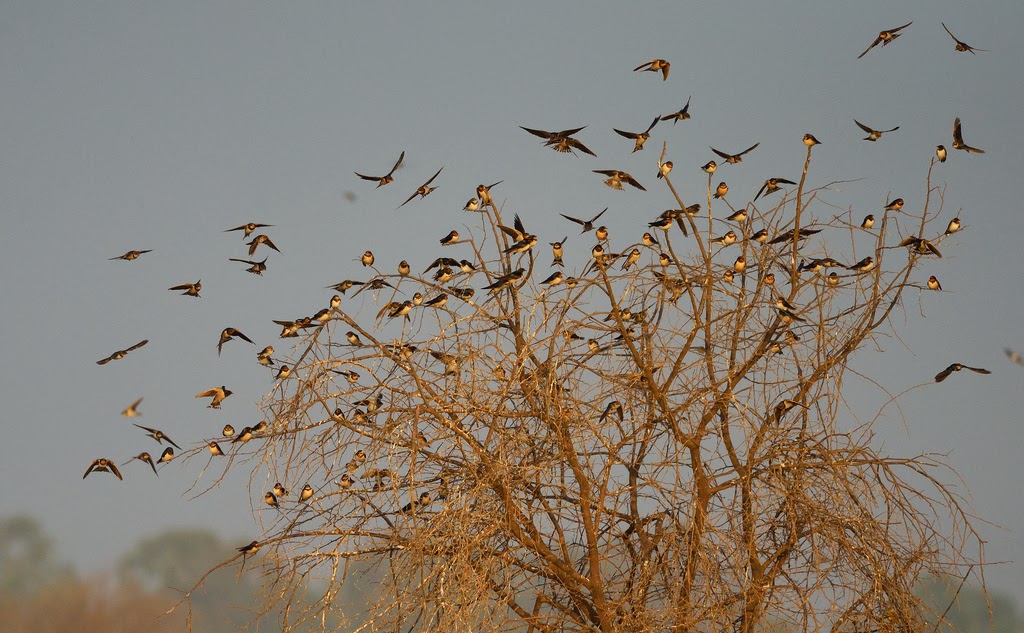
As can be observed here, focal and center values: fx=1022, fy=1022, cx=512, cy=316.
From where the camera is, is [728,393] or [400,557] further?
[728,393]

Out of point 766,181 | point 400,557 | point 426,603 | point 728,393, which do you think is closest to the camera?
point 426,603

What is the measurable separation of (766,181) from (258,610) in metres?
3.85

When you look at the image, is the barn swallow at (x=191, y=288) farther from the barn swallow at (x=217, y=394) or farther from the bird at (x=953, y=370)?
the bird at (x=953, y=370)

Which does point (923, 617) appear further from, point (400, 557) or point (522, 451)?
point (400, 557)

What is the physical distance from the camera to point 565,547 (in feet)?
16.4

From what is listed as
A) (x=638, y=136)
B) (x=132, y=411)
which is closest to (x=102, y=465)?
(x=132, y=411)


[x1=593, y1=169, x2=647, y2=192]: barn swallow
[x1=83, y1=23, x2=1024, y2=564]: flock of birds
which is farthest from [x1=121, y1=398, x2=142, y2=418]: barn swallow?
[x1=593, y1=169, x2=647, y2=192]: barn swallow

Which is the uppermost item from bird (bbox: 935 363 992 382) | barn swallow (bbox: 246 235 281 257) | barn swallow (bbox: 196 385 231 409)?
barn swallow (bbox: 246 235 281 257)

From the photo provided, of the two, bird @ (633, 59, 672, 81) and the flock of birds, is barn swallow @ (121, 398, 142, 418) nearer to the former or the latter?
the flock of birds

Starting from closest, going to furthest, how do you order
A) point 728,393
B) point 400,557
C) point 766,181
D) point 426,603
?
point 426,603
point 400,557
point 728,393
point 766,181

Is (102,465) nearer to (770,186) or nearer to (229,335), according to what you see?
(229,335)

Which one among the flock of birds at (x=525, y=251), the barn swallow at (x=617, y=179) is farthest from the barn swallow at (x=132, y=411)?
the barn swallow at (x=617, y=179)

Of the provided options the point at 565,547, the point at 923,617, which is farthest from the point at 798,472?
the point at 565,547

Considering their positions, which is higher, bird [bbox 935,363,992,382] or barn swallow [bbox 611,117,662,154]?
barn swallow [bbox 611,117,662,154]
